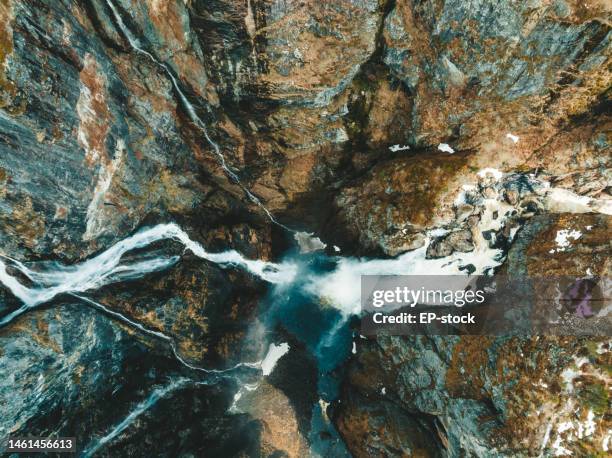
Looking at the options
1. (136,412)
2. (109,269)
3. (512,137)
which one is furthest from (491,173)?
(136,412)

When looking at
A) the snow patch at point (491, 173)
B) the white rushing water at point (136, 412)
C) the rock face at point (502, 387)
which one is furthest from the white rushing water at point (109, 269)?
the snow patch at point (491, 173)

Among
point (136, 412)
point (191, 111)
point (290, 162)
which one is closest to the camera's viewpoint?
point (191, 111)

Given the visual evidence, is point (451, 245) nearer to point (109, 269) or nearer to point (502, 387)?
point (502, 387)

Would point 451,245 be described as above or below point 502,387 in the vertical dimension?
above

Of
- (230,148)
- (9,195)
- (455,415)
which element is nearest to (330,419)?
(455,415)

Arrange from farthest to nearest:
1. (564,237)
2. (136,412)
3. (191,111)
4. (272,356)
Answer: (272,356), (136,412), (191,111), (564,237)

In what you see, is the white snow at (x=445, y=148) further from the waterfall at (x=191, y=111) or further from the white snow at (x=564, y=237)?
the waterfall at (x=191, y=111)
